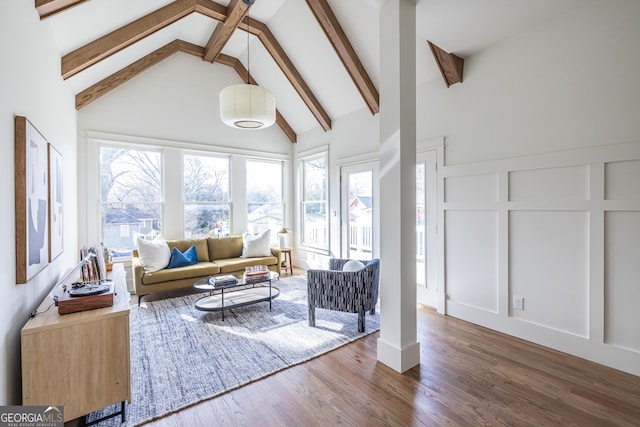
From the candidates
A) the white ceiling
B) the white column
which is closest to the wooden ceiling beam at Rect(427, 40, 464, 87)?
the white ceiling

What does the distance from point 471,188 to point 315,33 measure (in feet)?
9.67

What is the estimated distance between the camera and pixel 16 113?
172 centimetres

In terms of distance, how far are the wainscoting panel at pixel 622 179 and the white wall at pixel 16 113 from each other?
405cm

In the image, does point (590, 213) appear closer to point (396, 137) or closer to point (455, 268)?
point (455, 268)

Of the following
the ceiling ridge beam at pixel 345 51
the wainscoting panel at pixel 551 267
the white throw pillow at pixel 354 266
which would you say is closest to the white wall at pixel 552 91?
the wainscoting panel at pixel 551 267

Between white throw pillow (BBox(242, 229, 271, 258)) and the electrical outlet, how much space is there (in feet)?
11.7

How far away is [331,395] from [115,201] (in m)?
4.23

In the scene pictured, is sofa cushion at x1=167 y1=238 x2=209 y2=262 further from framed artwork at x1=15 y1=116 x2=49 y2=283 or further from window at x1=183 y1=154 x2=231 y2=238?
framed artwork at x1=15 y1=116 x2=49 y2=283

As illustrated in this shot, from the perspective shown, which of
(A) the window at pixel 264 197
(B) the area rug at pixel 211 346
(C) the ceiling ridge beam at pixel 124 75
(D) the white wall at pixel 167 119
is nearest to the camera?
(B) the area rug at pixel 211 346

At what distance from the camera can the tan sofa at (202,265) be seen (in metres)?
3.88

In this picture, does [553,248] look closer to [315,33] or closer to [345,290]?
[345,290]

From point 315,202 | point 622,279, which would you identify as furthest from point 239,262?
point 622,279

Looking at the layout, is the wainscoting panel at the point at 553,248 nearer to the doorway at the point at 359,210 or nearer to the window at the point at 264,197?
the doorway at the point at 359,210

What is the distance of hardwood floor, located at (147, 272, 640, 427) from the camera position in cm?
182
